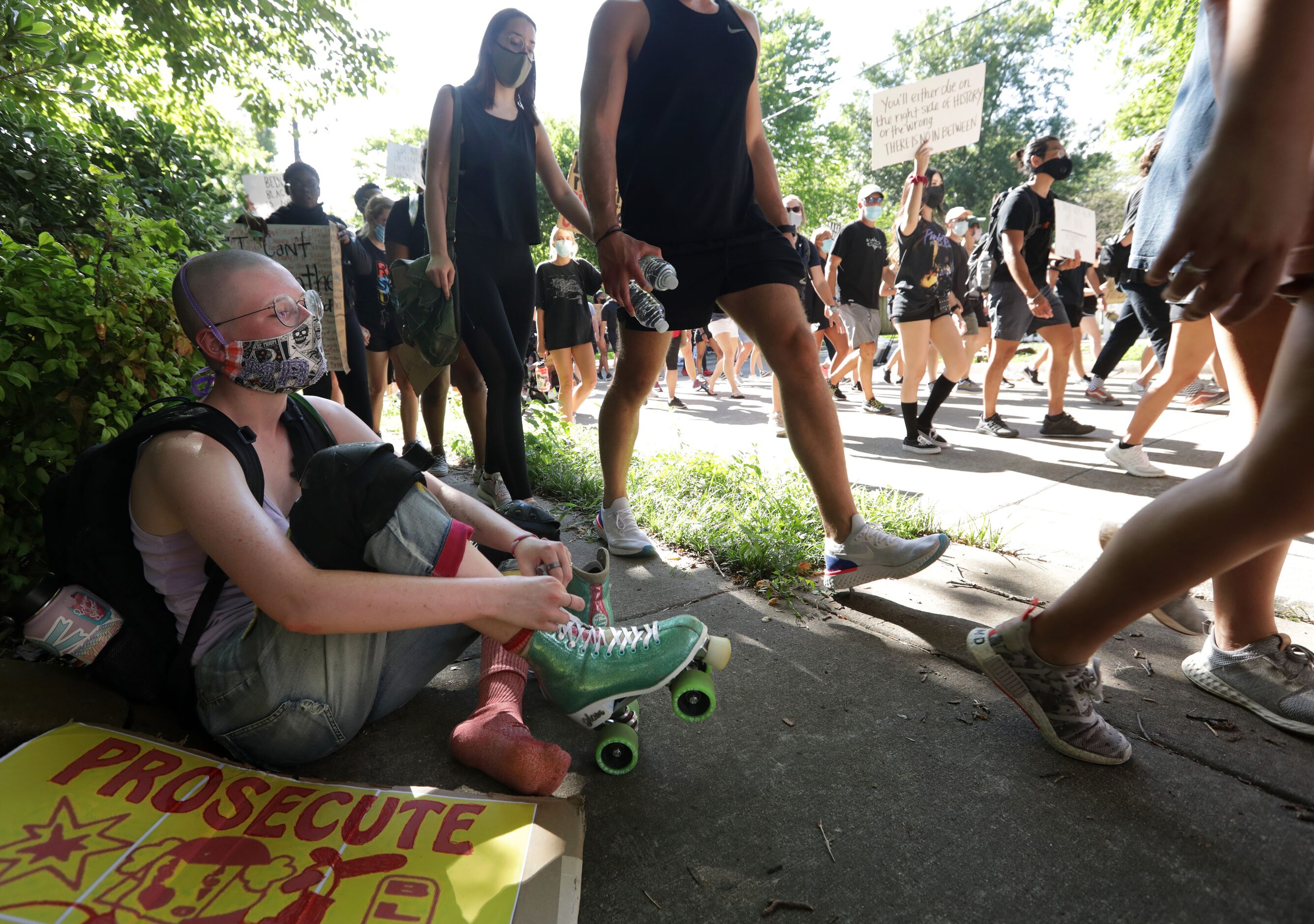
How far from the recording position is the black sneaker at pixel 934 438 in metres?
5.36

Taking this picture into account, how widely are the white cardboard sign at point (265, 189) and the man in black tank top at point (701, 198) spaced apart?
4996 mm

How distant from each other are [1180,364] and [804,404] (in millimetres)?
2418

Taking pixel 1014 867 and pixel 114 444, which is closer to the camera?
pixel 1014 867

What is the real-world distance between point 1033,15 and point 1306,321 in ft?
146

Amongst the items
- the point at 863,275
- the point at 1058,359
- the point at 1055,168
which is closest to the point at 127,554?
the point at 1058,359

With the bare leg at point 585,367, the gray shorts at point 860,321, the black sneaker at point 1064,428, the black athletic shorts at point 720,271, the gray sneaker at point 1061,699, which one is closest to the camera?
the gray sneaker at point 1061,699

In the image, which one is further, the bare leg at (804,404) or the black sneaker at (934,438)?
the black sneaker at (934,438)

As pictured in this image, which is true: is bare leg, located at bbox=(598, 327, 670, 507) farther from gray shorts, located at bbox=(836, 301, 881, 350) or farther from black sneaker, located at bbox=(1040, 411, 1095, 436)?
gray shorts, located at bbox=(836, 301, 881, 350)

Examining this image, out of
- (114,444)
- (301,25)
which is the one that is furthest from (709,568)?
(301,25)

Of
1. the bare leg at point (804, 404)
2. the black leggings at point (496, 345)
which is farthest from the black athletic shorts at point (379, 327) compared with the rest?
the bare leg at point (804, 404)

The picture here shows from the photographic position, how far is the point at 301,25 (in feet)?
25.6

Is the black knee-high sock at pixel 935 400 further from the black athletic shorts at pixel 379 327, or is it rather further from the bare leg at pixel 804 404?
the black athletic shorts at pixel 379 327

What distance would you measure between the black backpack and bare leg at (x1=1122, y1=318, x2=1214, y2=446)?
402 cm

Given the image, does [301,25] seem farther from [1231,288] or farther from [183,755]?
[1231,288]
